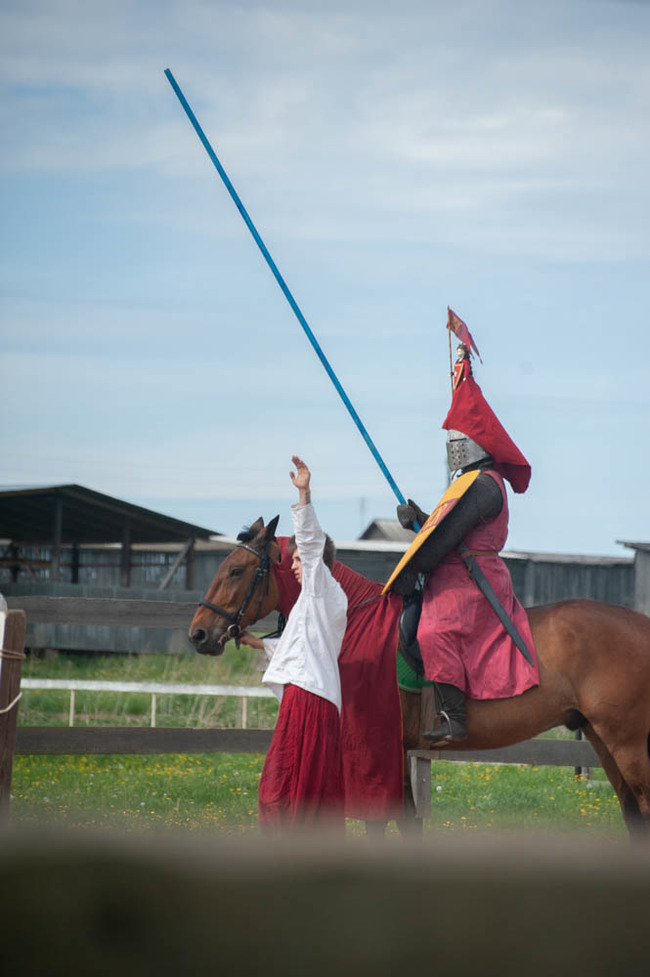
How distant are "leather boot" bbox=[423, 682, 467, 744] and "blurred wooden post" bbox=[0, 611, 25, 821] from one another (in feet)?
6.34

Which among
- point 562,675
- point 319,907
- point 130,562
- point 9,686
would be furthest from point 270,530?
point 130,562

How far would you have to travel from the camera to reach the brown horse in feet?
17.5

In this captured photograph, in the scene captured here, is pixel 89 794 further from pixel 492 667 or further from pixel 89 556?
pixel 89 556

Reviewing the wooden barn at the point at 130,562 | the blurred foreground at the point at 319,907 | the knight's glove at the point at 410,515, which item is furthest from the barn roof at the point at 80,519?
the blurred foreground at the point at 319,907

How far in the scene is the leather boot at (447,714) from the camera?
513 centimetres

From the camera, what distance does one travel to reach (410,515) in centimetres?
575

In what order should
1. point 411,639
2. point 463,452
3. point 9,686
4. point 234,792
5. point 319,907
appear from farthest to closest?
point 234,792, point 463,452, point 411,639, point 9,686, point 319,907

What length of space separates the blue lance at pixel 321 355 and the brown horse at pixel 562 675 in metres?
0.27

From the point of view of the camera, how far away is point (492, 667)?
5289mm

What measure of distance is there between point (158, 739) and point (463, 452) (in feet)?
9.36

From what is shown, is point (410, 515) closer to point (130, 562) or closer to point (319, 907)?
point (319, 907)

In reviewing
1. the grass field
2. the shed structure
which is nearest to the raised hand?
the grass field

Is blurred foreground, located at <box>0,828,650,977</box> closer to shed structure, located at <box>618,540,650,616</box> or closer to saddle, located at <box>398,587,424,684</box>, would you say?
saddle, located at <box>398,587,424,684</box>

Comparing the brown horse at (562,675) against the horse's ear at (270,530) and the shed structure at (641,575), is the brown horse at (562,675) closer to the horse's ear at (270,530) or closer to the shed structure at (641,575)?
the horse's ear at (270,530)
